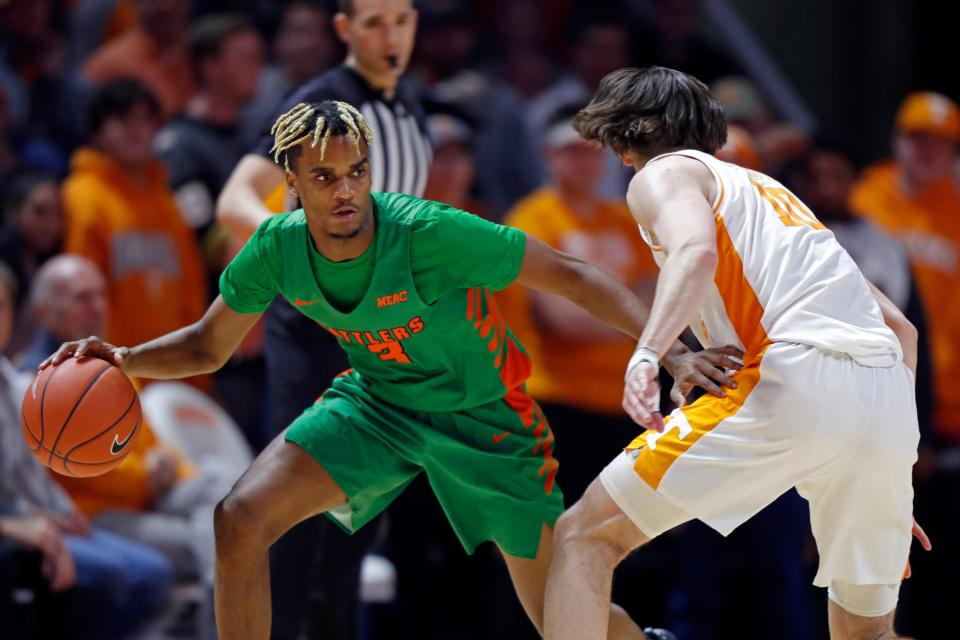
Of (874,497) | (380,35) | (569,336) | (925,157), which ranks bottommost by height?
(569,336)

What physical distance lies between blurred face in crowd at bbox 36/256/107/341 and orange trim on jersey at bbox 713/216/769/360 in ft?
10.7

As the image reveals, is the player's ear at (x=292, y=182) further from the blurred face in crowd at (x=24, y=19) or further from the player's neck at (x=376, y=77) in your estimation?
the blurred face in crowd at (x=24, y=19)

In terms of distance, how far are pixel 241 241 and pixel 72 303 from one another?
976 mm

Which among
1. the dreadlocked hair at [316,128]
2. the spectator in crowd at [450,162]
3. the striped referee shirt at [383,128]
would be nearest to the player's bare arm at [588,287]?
the dreadlocked hair at [316,128]

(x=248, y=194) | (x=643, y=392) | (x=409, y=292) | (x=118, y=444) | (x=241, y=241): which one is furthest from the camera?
(x=241, y=241)

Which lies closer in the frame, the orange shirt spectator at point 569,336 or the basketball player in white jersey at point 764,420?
the basketball player in white jersey at point 764,420

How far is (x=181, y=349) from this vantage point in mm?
4332

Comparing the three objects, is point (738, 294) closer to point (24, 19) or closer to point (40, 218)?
point (40, 218)

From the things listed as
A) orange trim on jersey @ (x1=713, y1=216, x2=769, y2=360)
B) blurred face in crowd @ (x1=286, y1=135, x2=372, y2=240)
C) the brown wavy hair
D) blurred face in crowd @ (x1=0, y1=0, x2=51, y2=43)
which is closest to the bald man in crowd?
blurred face in crowd @ (x1=0, y1=0, x2=51, y2=43)

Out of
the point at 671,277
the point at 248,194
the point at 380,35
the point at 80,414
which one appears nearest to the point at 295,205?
the point at 248,194

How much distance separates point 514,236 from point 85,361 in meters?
1.23

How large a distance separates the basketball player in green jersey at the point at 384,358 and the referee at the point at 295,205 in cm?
56

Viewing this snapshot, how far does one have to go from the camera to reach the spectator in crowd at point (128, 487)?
20.5ft

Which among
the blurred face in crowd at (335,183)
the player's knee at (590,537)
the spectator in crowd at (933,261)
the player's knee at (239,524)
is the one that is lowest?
the spectator in crowd at (933,261)
